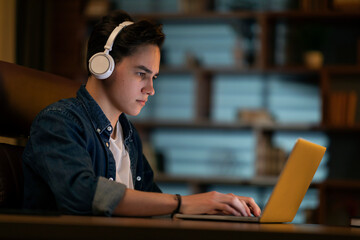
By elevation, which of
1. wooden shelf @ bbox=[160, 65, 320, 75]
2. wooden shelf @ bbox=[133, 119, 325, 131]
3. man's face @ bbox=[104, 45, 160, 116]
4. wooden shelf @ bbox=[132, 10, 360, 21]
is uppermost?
wooden shelf @ bbox=[132, 10, 360, 21]

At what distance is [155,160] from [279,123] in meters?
0.91

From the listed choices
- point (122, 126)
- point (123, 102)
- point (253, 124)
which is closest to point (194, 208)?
point (123, 102)

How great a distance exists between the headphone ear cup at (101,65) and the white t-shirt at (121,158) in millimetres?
219

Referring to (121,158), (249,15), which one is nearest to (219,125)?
(249,15)

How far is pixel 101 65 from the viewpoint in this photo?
1.47 metres

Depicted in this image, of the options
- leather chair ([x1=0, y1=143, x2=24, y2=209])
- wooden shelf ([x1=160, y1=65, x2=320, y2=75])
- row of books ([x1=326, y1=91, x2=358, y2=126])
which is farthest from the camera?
wooden shelf ([x1=160, y1=65, x2=320, y2=75])

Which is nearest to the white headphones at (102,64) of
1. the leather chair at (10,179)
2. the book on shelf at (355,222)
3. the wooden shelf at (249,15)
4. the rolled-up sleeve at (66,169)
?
the rolled-up sleeve at (66,169)

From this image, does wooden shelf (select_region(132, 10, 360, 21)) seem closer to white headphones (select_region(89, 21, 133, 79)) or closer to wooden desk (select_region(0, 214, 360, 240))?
white headphones (select_region(89, 21, 133, 79))

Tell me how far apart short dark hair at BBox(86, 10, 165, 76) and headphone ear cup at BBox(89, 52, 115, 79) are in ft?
0.22

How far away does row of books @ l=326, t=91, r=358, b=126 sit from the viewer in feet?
12.0

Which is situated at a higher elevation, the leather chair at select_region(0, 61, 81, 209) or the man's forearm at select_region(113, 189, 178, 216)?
the leather chair at select_region(0, 61, 81, 209)

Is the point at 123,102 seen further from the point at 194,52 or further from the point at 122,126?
the point at 194,52

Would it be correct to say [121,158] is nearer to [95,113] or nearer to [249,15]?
[95,113]

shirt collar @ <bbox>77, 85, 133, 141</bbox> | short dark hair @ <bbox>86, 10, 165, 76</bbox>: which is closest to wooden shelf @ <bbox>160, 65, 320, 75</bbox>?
short dark hair @ <bbox>86, 10, 165, 76</bbox>
